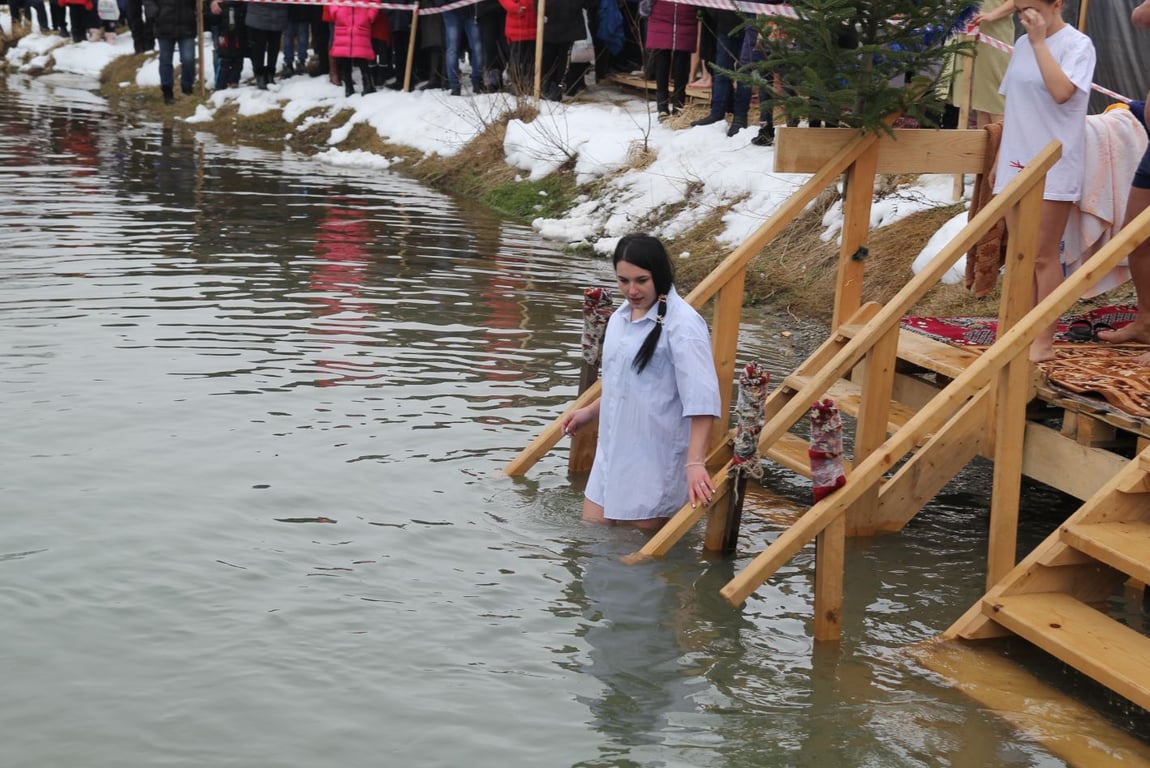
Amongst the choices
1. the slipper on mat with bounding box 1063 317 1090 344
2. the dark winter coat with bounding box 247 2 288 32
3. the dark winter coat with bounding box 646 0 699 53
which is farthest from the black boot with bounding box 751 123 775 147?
the dark winter coat with bounding box 247 2 288 32

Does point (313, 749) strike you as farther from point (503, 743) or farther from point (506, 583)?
point (506, 583)

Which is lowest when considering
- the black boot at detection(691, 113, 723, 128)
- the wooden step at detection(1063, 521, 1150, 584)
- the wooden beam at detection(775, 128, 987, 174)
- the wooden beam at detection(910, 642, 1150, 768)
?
the wooden beam at detection(910, 642, 1150, 768)

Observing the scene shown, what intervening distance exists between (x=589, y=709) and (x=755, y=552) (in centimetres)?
201

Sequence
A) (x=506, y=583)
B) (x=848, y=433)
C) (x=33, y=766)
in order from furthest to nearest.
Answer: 1. (x=848, y=433)
2. (x=506, y=583)
3. (x=33, y=766)

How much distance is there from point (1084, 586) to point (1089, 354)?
6.13 feet

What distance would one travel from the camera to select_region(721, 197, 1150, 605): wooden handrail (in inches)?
238

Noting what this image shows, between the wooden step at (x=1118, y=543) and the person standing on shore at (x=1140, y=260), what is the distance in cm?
215

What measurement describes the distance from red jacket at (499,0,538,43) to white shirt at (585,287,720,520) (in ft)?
44.2

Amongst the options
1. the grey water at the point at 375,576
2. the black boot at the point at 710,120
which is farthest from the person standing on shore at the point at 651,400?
the black boot at the point at 710,120

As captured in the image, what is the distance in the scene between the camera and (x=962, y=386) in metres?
6.15

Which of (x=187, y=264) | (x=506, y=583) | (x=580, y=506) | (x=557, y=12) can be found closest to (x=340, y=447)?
(x=580, y=506)

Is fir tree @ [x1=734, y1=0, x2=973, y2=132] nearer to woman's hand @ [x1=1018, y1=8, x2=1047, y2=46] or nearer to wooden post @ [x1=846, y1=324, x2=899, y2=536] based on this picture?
woman's hand @ [x1=1018, y1=8, x2=1047, y2=46]

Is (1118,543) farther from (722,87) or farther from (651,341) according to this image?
(722,87)

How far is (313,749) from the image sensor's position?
16.9 ft
